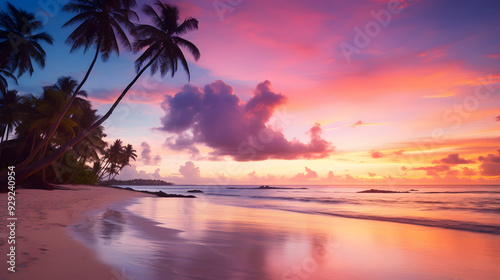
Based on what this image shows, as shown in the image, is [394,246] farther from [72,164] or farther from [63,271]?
[72,164]

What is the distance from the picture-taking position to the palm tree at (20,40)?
67.3ft

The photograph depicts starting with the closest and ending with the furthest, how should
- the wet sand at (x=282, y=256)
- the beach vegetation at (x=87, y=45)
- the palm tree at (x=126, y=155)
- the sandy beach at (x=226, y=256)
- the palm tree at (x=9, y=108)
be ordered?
the sandy beach at (x=226, y=256)
the wet sand at (x=282, y=256)
the beach vegetation at (x=87, y=45)
the palm tree at (x=9, y=108)
the palm tree at (x=126, y=155)

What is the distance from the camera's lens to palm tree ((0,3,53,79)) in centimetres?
2050

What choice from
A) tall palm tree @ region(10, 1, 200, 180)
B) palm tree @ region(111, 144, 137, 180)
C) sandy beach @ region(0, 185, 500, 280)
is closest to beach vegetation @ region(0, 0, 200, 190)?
tall palm tree @ region(10, 1, 200, 180)

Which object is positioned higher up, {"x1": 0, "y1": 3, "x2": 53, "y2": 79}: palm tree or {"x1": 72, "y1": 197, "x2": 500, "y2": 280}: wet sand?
{"x1": 0, "y1": 3, "x2": 53, "y2": 79}: palm tree

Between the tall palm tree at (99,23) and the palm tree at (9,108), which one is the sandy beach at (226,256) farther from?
the palm tree at (9,108)

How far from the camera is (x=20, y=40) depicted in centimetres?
2041

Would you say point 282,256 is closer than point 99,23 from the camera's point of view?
Yes

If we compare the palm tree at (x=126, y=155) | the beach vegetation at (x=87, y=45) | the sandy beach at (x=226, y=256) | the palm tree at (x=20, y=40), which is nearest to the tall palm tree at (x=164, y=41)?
the beach vegetation at (x=87, y=45)

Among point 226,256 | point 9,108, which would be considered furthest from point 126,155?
point 226,256

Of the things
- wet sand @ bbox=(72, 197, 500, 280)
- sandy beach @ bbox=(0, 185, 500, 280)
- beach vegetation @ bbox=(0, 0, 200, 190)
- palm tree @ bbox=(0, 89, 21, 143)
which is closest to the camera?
sandy beach @ bbox=(0, 185, 500, 280)

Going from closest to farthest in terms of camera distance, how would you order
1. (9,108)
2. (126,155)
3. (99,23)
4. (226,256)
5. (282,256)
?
(226,256) → (282,256) → (99,23) → (9,108) → (126,155)

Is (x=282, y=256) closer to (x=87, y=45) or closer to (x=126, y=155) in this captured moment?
(x=87, y=45)

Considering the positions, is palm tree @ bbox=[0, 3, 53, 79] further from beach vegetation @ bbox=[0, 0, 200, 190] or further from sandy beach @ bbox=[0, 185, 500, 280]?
sandy beach @ bbox=[0, 185, 500, 280]
